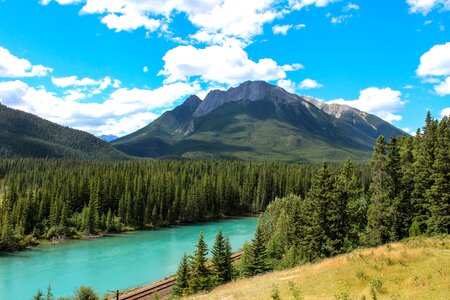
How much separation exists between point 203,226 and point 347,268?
95.3 metres

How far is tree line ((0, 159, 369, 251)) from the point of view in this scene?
309ft

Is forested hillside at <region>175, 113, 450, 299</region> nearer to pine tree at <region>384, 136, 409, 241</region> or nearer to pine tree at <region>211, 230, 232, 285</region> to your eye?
pine tree at <region>384, 136, 409, 241</region>

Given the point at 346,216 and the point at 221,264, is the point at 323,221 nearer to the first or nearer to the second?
the point at 346,216

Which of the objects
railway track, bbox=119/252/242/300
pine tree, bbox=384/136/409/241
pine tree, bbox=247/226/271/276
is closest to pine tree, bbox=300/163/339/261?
pine tree, bbox=247/226/271/276

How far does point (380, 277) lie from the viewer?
76.1ft

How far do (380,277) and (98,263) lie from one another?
59211 millimetres

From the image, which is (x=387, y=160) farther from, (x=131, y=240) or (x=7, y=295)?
(x=131, y=240)

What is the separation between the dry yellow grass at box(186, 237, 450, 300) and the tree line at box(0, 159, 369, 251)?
74903 millimetres

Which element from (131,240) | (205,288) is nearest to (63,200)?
(131,240)

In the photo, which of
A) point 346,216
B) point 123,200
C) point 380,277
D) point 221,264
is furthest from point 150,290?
point 123,200

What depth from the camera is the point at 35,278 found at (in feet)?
197

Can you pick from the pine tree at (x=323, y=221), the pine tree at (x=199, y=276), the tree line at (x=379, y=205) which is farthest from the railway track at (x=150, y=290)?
the pine tree at (x=323, y=221)

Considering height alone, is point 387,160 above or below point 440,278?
above

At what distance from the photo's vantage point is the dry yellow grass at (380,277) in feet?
67.6
